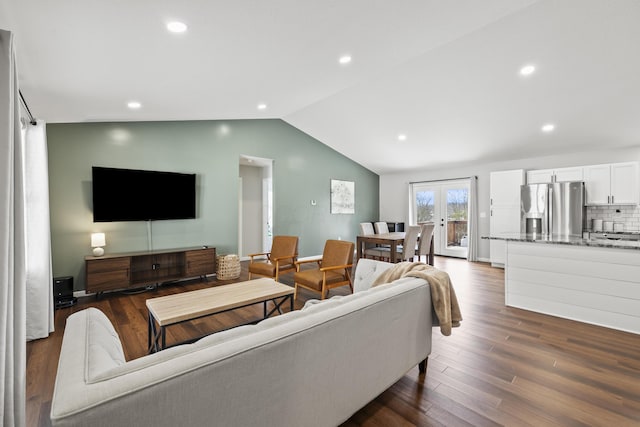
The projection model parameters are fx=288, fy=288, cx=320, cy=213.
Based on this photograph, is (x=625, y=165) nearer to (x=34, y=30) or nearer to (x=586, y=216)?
(x=586, y=216)

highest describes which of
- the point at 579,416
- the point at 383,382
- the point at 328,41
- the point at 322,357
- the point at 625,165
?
the point at 328,41

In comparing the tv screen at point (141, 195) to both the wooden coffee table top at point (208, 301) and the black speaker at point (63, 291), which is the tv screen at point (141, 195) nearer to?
the black speaker at point (63, 291)

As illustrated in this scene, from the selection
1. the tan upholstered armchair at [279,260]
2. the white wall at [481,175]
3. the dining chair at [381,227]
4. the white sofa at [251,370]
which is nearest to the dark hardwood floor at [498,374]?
the white sofa at [251,370]

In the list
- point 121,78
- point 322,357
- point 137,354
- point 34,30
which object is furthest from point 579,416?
point 121,78

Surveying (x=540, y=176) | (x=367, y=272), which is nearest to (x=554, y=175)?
(x=540, y=176)

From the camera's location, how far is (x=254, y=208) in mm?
7227

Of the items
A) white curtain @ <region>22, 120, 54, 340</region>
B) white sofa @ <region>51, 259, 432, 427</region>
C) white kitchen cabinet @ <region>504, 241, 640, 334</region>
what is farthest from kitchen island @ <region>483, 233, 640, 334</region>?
white curtain @ <region>22, 120, 54, 340</region>

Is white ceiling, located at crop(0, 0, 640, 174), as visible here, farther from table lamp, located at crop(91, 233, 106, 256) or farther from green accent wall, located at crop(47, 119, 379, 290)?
table lamp, located at crop(91, 233, 106, 256)

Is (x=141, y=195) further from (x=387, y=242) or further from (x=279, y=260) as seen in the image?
(x=387, y=242)

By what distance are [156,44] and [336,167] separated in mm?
5924

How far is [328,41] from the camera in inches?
109

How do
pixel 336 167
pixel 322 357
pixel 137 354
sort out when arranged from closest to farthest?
pixel 322 357
pixel 137 354
pixel 336 167

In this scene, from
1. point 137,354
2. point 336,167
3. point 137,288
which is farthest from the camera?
point 336,167

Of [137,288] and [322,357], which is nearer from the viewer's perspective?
[322,357]
